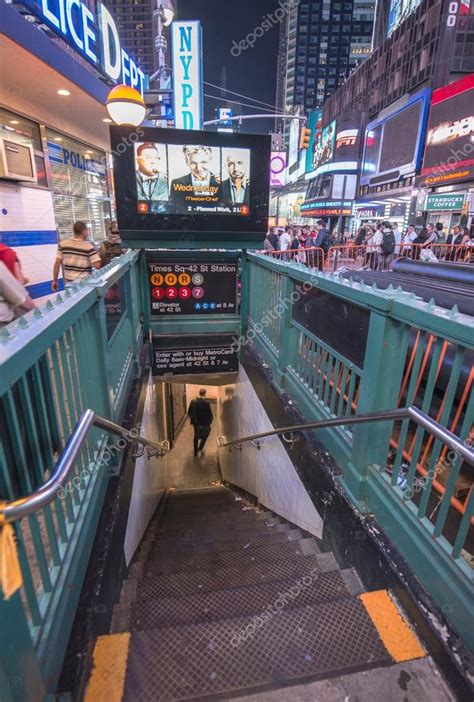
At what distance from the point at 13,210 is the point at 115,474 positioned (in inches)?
299

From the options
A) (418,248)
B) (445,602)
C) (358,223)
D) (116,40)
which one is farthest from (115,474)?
(358,223)

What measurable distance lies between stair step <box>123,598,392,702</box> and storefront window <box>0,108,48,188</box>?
9.31 metres

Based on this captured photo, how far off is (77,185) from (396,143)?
24974 mm

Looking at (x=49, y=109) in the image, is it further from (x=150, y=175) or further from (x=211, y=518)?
(x=211, y=518)

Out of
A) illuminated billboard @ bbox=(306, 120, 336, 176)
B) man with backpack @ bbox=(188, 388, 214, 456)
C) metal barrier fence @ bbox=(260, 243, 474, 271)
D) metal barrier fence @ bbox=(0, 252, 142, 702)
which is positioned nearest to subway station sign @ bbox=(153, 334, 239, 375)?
metal barrier fence @ bbox=(0, 252, 142, 702)

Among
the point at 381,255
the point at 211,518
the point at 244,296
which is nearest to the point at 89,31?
the point at 244,296

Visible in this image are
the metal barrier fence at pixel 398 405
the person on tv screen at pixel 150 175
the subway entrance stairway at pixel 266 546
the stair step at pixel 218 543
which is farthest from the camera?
the person on tv screen at pixel 150 175

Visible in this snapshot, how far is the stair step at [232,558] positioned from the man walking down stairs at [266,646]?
0.49 metres

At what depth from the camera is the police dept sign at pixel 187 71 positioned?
45.6 feet

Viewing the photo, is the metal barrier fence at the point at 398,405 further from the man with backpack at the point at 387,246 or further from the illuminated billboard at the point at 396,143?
the illuminated billboard at the point at 396,143

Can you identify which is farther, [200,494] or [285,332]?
[200,494]

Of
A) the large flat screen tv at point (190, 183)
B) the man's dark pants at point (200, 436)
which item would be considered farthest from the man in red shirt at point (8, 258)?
the man's dark pants at point (200, 436)

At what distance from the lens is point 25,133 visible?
27.7 feet

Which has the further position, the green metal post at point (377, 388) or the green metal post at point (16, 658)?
the green metal post at point (377, 388)
